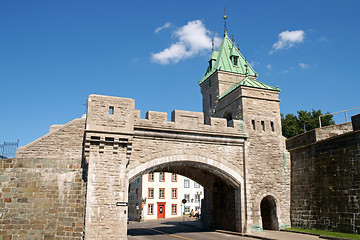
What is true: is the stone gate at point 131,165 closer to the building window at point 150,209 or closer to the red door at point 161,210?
the building window at point 150,209

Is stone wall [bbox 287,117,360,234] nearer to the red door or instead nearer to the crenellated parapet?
the crenellated parapet

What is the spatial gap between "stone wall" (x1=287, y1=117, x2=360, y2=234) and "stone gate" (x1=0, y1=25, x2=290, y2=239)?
89cm

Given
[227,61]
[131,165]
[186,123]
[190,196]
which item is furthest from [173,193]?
[131,165]

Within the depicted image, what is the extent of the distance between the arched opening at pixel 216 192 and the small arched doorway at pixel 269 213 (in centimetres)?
224

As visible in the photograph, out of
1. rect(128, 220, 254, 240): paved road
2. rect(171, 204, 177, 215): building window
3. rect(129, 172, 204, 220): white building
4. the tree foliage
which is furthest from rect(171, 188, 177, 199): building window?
rect(128, 220, 254, 240): paved road

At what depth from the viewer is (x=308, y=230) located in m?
17.1

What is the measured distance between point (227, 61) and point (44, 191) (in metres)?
17.8

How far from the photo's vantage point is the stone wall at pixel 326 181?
49.5 ft

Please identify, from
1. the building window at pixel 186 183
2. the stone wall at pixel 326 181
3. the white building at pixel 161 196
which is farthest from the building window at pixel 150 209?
the stone wall at pixel 326 181

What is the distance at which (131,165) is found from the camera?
15633 millimetres

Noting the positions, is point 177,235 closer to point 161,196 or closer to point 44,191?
point 44,191

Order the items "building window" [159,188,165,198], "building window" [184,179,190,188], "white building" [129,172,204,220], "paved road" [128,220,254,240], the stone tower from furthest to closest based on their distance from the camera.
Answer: "building window" [184,179,190,188] → "building window" [159,188,165,198] → "white building" [129,172,204,220] → the stone tower → "paved road" [128,220,254,240]

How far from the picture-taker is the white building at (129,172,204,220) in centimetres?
4403

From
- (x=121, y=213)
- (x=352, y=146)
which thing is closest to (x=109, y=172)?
(x=121, y=213)
